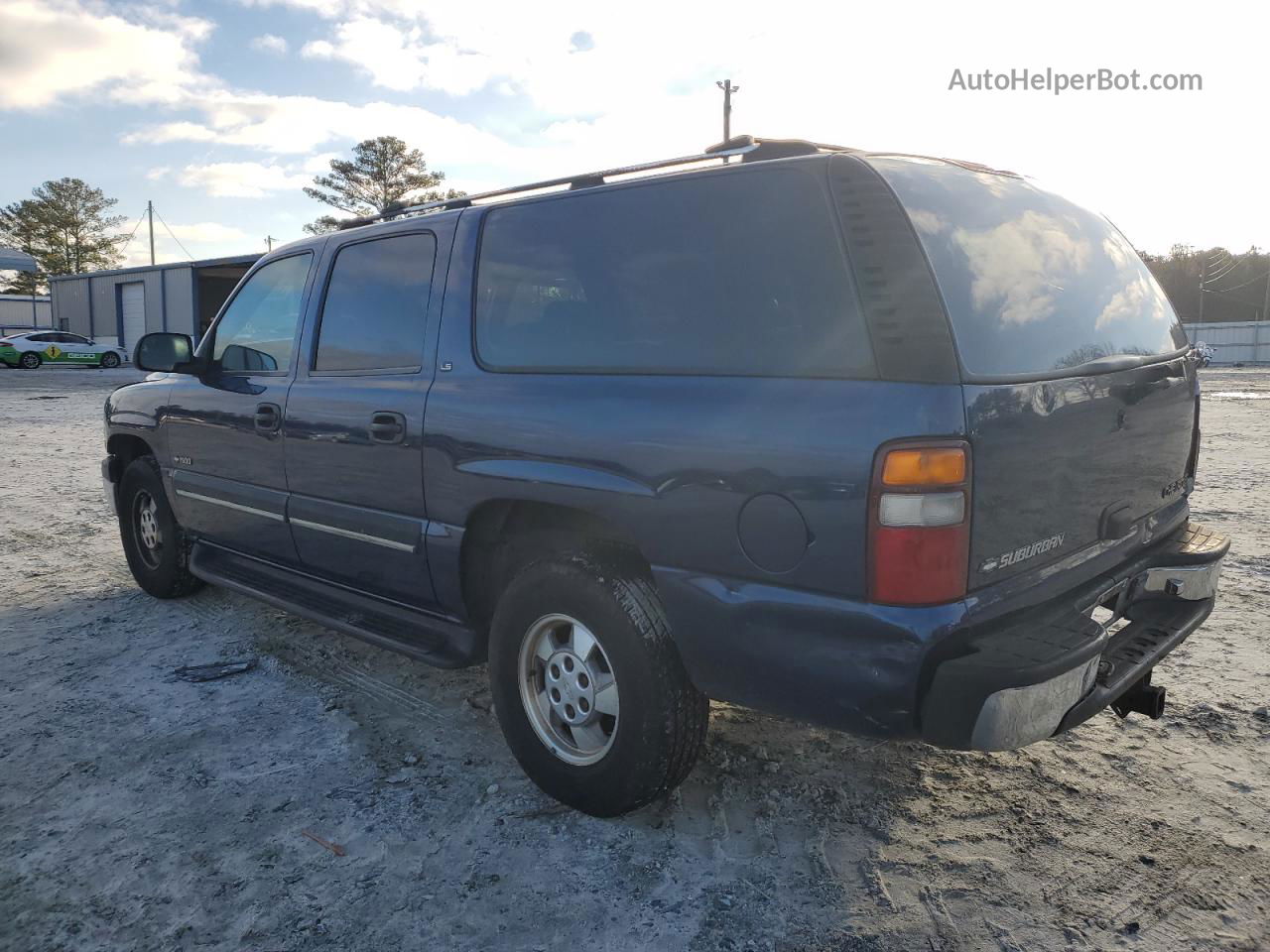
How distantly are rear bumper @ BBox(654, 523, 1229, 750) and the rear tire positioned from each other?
3489 mm

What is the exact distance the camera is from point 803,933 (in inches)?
89.1

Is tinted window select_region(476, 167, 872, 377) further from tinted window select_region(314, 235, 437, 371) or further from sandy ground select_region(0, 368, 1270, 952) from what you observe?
sandy ground select_region(0, 368, 1270, 952)

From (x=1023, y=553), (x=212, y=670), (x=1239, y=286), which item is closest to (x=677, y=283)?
(x=1023, y=553)

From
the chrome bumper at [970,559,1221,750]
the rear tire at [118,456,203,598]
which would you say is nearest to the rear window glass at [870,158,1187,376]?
the chrome bumper at [970,559,1221,750]

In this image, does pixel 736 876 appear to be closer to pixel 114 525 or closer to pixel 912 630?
pixel 912 630

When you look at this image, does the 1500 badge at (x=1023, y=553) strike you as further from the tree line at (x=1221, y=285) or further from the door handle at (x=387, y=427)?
the tree line at (x=1221, y=285)

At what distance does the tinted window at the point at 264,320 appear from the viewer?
12.9 ft

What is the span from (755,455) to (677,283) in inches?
24.3

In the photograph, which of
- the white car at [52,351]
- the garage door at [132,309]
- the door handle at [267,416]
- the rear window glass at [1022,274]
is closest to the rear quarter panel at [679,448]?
the rear window glass at [1022,274]

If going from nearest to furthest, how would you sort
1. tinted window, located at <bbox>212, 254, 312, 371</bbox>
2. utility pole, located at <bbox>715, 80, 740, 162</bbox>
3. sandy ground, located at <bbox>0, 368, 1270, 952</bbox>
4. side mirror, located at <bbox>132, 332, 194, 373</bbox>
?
sandy ground, located at <bbox>0, 368, 1270, 952</bbox>
tinted window, located at <bbox>212, 254, 312, 371</bbox>
side mirror, located at <bbox>132, 332, 194, 373</bbox>
utility pole, located at <bbox>715, 80, 740, 162</bbox>

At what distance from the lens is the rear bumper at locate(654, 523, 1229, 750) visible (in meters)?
2.08

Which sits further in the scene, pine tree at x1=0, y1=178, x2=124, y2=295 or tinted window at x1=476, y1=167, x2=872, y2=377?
pine tree at x1=0, y1=178, x2=124, y2=295

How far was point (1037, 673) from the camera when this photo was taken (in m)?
2.09

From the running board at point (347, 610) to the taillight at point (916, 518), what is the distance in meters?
1.60
